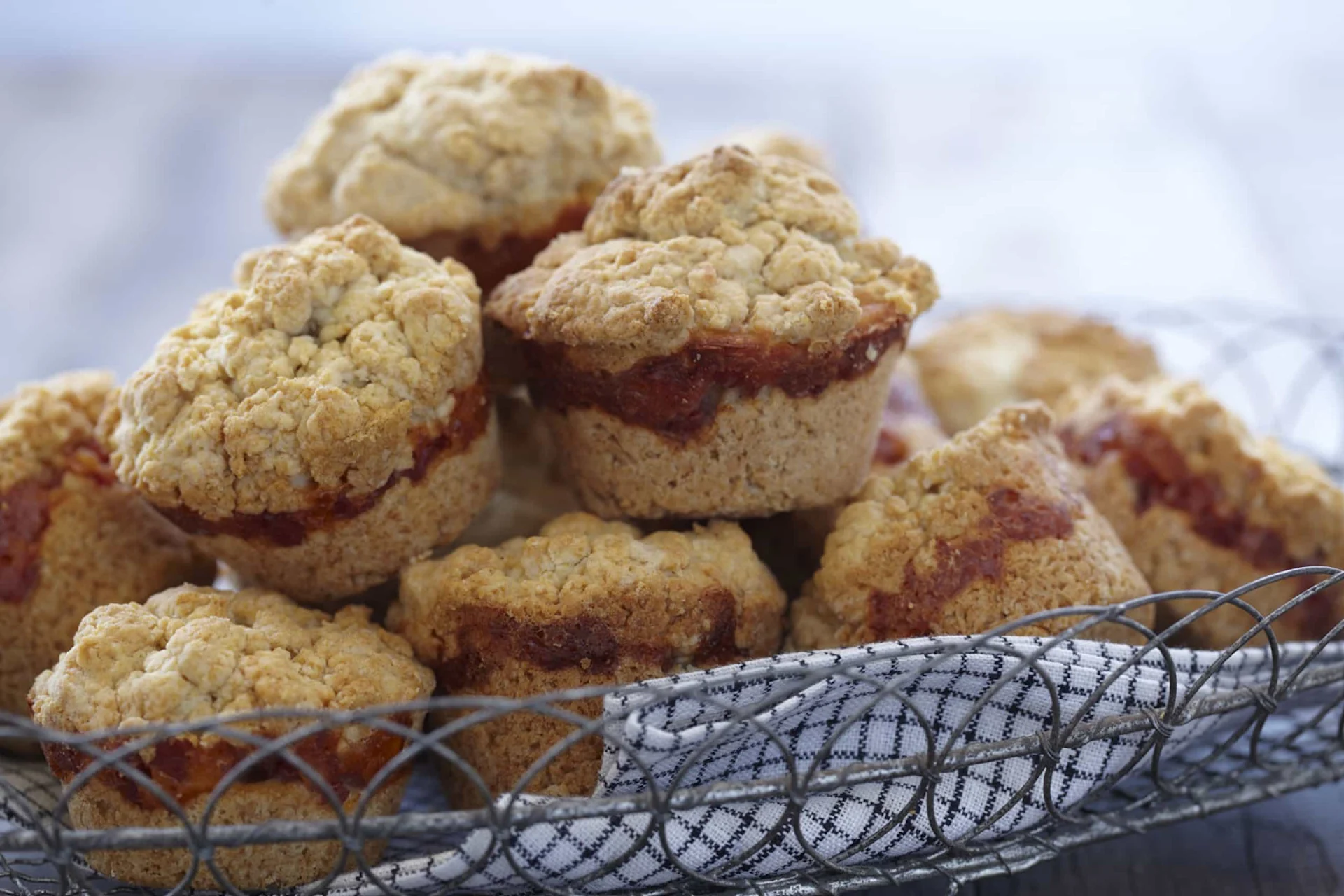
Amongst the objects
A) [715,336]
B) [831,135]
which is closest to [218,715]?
[715,336]

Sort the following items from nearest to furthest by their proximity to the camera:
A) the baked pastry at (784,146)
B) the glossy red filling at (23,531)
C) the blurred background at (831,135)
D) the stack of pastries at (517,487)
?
the stack of pastries at (517,487), the glossy red filling at (23,531), the baked pastry at (784,146), the blurred background at (831,135)

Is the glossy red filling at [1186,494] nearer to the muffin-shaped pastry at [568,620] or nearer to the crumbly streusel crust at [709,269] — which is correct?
the crumbly streusel crust at [709,269]

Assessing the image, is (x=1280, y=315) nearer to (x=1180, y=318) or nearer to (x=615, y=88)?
(x=1180, y=318)

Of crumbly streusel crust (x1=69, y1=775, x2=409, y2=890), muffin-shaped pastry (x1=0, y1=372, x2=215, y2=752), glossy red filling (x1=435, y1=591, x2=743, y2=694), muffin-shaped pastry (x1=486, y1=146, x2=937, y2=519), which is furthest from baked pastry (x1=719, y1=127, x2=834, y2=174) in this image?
crumbly streusel crust (x1=69, y1=775, x2=409, y2=890)

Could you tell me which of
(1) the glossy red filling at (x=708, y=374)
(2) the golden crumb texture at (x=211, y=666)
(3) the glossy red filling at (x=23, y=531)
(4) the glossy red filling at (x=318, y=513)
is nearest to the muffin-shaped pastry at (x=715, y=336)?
(1) the glossy red filling at (x=708, y=374)

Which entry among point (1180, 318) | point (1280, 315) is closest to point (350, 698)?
point (1180, 318)

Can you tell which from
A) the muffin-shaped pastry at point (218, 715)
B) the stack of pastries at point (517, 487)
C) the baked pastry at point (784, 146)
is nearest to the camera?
the muffin-shaped pastry at point (218, 715)

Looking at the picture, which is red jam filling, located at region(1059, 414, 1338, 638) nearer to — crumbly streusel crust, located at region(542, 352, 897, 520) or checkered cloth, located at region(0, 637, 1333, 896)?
checkered cloth, located at region(0, 637, 1333, 896)
